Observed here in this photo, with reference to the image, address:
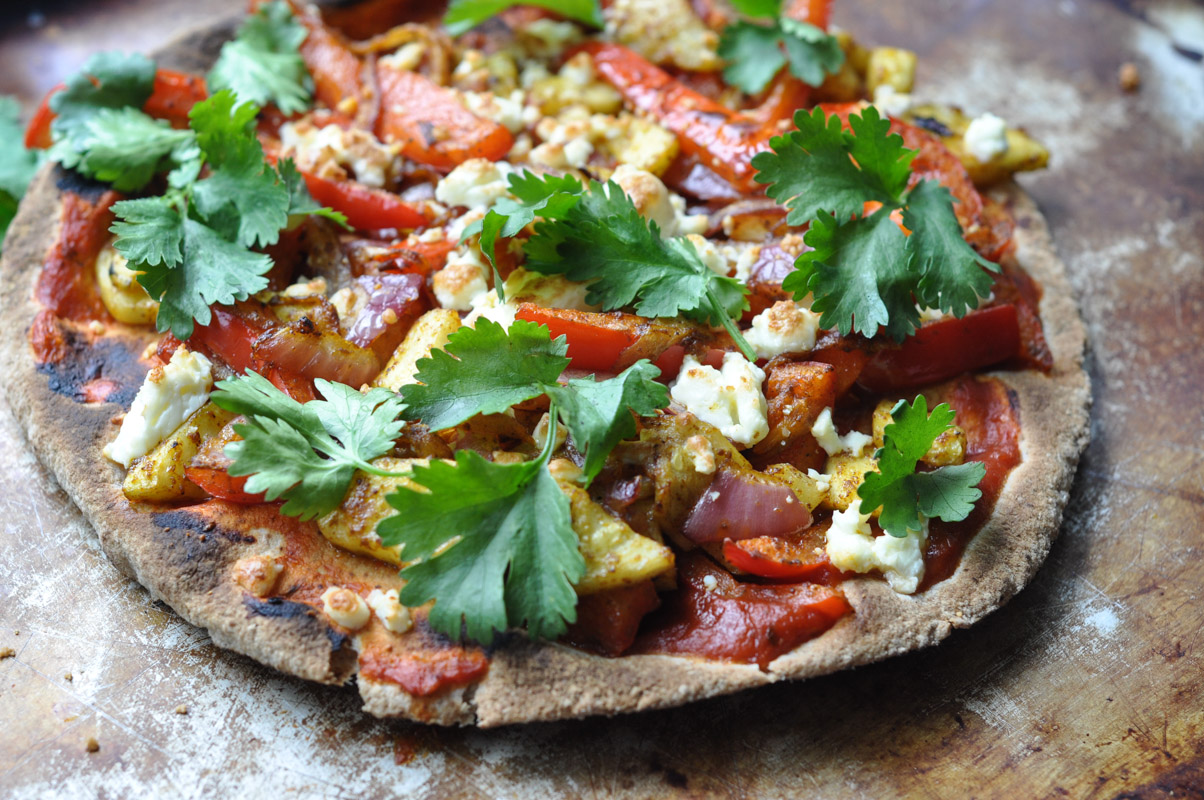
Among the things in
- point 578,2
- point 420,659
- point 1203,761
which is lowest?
Result: point 1203,761

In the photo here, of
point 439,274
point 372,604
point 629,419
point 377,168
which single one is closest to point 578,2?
point 377,168

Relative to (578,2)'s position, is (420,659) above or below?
below

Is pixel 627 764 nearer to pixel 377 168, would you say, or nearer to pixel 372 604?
pixel 372 604

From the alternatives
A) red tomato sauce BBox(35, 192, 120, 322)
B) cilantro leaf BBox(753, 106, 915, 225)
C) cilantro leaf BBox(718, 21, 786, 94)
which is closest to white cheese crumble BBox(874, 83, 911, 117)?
cilantro leaf BBox(718, 21, 786, 94)

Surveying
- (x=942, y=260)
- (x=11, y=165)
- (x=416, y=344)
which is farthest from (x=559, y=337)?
(x=11, y=165)

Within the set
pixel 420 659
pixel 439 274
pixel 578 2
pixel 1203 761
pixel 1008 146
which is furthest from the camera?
pixel 578 2

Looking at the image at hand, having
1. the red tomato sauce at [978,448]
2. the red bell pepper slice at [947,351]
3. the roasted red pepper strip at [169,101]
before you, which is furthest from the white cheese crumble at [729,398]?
the roasted red pepper strip at [169,101]

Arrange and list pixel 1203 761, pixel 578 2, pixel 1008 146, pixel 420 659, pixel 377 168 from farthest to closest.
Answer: pixel 578 2, pixel 1008 146, pixel 377 168, pixel 1203 761, pixel 420 659
